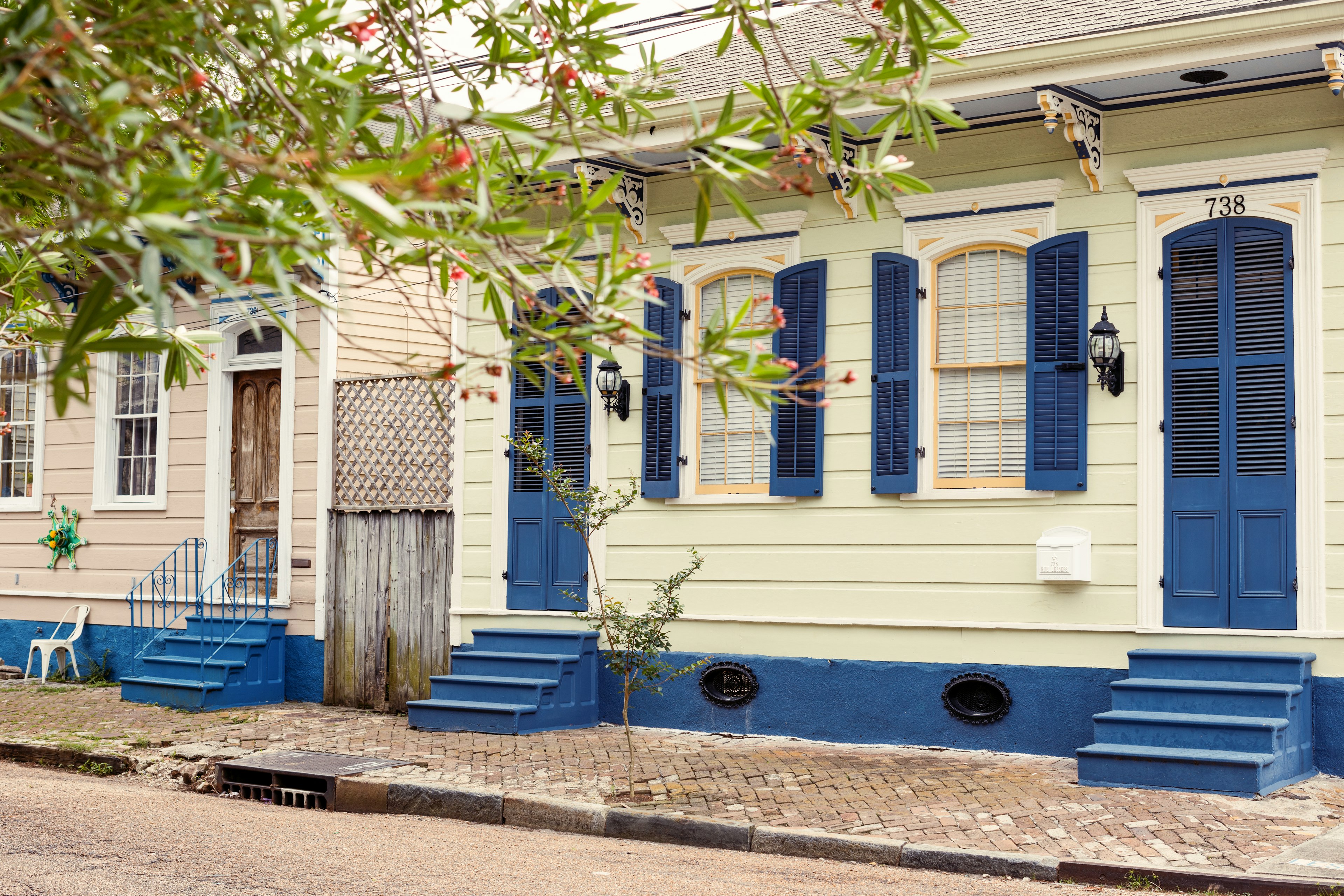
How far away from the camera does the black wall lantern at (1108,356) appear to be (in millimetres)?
8859

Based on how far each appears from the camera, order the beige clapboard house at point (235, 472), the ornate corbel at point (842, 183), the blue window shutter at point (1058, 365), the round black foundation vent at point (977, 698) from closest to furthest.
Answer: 1. the blue window shutter at point (1058, 365)
2. the round black foundation vent at point (977, 698)
3. the ornate corbel at point (842, 183)
4. the beige clapboard house at point (235, 472)

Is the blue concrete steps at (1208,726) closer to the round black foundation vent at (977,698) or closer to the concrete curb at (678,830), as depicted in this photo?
the round black foundation vent at (977,698)

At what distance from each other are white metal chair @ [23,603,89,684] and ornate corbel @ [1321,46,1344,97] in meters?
12.3

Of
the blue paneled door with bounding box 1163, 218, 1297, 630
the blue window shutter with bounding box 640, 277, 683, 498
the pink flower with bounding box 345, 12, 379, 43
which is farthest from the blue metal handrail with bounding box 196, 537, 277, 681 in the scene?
the pink flower with bounding box 345, 12, 379, 43

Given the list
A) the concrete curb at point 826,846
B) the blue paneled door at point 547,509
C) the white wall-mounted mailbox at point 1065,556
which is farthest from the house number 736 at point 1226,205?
the blue paneled door at point 547,509

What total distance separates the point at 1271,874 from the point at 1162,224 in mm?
4581

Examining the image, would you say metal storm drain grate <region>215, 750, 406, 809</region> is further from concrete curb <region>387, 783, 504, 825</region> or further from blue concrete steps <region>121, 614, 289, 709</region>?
blue concrete steps <region>121, 614, 289, 709</region>

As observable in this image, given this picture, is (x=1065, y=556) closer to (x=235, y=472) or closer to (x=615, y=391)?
(x=615, y=391)

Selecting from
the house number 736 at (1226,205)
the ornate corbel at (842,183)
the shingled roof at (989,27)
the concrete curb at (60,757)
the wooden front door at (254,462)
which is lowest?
the concrete curb at (60,757)

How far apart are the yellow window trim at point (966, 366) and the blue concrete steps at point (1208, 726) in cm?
150

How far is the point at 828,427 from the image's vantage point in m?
10.1

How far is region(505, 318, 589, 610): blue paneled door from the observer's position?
36.2ft

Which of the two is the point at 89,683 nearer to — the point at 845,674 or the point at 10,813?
the point at 10,813

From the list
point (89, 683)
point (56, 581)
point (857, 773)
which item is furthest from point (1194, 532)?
point (56, 581)
